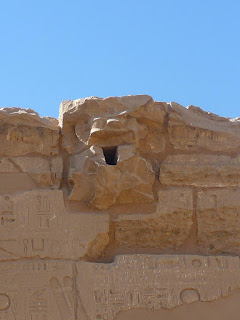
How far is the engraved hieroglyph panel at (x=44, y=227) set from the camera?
184 inches

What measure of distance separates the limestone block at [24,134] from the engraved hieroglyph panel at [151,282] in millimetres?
1058

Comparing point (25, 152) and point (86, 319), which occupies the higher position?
point (25, 152)

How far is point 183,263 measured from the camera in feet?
15.7

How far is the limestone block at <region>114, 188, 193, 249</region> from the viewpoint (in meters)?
4.90

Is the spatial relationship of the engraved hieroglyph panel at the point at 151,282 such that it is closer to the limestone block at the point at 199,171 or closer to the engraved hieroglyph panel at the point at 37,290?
the engraved hieroglyph panel at the point at 37,290

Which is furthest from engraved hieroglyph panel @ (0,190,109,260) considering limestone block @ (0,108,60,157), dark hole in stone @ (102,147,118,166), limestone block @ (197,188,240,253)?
limestone block @ (197,188,240,253)

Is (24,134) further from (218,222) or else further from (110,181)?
(218,222)

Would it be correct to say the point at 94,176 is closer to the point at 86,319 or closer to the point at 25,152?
the point at 25,152

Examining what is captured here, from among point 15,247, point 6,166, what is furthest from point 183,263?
point 6,166

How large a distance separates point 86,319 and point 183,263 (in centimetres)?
91

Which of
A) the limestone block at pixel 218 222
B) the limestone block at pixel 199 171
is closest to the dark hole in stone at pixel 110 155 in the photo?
the limestone block at pixel 199 171

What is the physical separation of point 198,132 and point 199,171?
357mm

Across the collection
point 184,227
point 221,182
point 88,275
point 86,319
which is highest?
point 221,182

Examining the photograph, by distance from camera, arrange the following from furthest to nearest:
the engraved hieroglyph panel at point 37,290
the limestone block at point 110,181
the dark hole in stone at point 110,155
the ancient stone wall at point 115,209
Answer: the dark hole in stone at point 110,155
the limestone block at point 110,181
the ancient stone wall at point 115,209
the engraved hieroglyph panel at point 37,290
